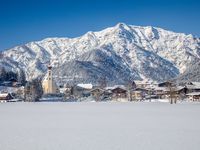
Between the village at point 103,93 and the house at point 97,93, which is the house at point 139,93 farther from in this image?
the house at point 97,93

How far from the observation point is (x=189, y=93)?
407ft

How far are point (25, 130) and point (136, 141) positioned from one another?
8049 mm

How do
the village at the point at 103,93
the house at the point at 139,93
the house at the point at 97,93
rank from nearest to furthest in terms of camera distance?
the village at the point at 103,93
the house at the point at 97,93
the house at the point at 139,93

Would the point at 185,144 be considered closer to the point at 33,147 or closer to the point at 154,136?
the point at 154,136

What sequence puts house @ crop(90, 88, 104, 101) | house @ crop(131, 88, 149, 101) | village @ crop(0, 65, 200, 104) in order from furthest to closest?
house @ crop(131, 88, 149, 101), house @ crop(90, 88, 104, 101), village @ crop(0, 65, 200, 104)

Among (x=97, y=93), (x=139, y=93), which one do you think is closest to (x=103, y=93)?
(x=139, y=93)

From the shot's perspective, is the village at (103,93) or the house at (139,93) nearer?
the village at (103,93)

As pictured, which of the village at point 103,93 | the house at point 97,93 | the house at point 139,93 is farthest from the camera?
the house at point 139,93

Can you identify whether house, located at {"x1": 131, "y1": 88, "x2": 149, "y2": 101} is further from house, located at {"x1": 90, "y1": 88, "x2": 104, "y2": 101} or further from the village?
house, located at {"x1": 90, "y1": 88, "x2": 104, "y2": 101}

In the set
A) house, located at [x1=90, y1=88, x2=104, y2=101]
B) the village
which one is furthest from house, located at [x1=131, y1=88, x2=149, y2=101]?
house, located at [x1=90, y1=88, x2=104, y2=101]

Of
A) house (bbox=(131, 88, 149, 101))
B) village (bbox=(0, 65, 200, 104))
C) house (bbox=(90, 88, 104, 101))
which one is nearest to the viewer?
village (bbox=(0, 65, 200, 104))

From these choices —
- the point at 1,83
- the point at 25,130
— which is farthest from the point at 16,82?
the point at 25,130

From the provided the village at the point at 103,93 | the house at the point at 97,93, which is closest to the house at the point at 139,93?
the village at the point at 103,93

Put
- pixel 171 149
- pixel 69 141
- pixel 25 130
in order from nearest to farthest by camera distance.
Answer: pixel 171 149, pixel 69 141, pixel 25 130
